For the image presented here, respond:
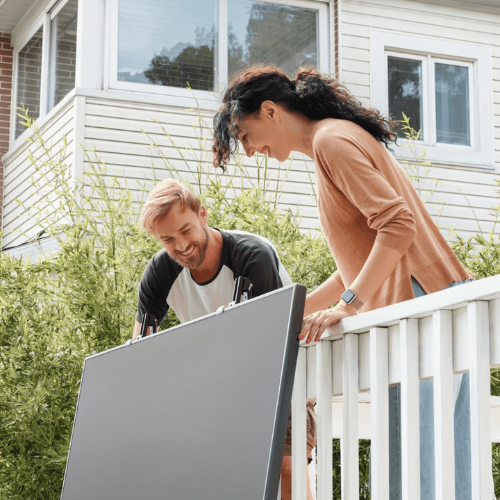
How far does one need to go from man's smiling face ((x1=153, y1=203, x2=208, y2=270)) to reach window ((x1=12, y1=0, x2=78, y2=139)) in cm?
585

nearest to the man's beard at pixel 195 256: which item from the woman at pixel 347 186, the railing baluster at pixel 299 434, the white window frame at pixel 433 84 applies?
the woman at pixel 347 186

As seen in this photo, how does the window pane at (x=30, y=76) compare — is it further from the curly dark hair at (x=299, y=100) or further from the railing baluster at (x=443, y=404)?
the railing baluster at (x=443, y=404)

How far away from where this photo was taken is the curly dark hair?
2223 mm

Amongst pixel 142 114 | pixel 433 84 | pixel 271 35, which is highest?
pixel 271 35

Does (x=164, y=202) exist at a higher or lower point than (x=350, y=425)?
higher

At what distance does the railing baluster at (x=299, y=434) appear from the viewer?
1.86 m

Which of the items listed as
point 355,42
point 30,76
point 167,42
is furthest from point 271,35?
point 30,76

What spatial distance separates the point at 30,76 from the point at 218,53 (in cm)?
218

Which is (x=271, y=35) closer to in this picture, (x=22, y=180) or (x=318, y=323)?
(x=22, y=180)

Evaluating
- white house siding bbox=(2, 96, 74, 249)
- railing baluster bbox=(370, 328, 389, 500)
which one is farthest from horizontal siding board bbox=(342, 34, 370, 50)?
railing baluster bbox=(370, 328, 389, 500)

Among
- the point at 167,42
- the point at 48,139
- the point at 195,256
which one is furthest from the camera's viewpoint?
the point at 167,42

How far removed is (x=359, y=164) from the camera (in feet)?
6.57

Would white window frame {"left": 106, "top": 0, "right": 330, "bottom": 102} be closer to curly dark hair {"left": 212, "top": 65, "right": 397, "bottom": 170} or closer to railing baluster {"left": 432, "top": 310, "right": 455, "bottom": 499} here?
curly dark hair {"left": 212, "top": 65, "right": 397, "bottom": 170}

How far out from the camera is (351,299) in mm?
1896
